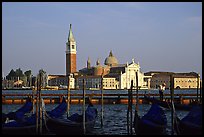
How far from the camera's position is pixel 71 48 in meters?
78.0

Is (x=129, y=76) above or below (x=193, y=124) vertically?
above

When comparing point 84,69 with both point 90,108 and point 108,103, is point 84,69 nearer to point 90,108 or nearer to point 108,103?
point 108,103

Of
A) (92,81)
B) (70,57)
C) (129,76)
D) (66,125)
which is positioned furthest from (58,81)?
(66,125)

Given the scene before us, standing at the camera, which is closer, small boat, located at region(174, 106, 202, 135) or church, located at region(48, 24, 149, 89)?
small boat, located at region(174, 106, 202, 135)

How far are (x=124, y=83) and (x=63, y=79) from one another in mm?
11256

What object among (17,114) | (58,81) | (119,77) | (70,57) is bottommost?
(17,114)

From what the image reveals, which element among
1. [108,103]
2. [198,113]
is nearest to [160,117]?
[198,113]

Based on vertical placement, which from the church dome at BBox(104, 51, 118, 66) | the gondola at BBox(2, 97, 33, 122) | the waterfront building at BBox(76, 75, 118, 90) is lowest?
the gondola at BBox(2, 97, 33, 122)

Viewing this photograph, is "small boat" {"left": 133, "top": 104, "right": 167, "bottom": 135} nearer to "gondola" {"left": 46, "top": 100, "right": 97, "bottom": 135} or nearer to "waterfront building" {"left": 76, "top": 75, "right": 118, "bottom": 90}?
"gondola" {"left": 46, "top": 100, "right": 97, "bottom": 135}

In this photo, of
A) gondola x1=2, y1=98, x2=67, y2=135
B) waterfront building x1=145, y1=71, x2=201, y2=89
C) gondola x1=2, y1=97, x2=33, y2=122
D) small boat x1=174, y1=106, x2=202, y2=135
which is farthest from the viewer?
waterfront building x1=145, y1=71, x2=201, y2=89

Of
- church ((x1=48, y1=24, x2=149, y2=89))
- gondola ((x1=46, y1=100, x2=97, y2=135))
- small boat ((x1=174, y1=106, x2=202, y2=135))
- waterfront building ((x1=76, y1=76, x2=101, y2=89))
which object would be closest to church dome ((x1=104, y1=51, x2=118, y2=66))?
church ((x1=48, y1=24, x2=149, y2=89))

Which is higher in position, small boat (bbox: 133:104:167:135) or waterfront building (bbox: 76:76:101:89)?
waterfront building (bbox: 76:76:101:89)

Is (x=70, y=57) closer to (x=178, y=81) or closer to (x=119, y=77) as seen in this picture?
(x=119, y=77)

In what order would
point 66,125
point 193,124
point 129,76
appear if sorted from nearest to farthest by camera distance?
point 193,124 < point 66,125 < point 129,76
